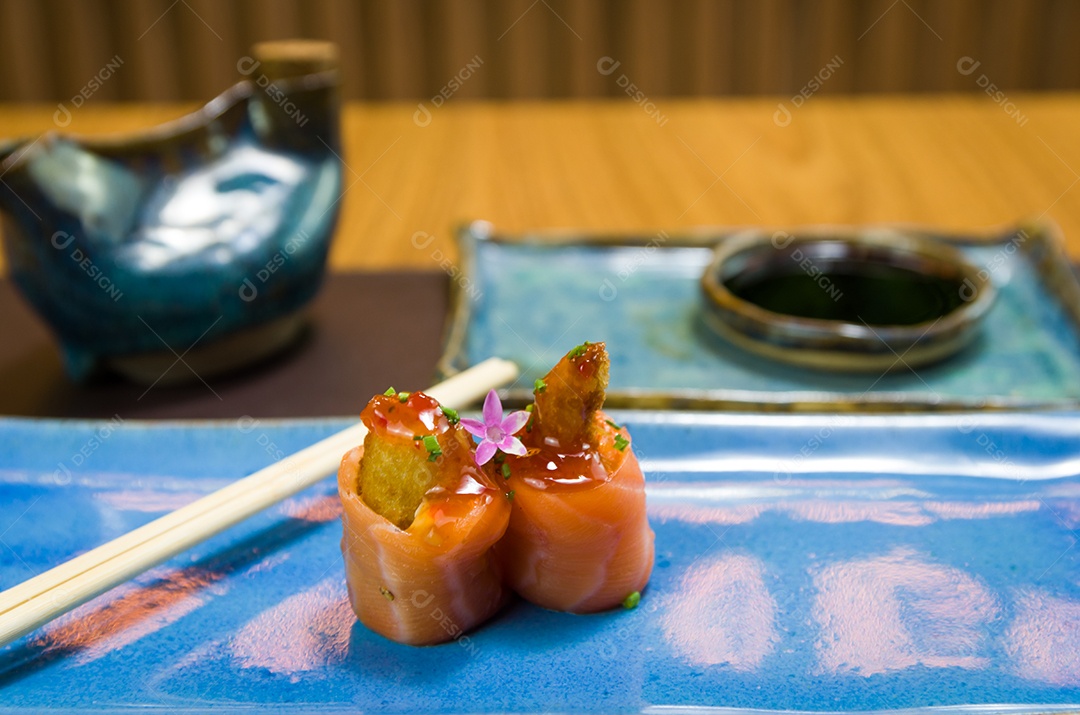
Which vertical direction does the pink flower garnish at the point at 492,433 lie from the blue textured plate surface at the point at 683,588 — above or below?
above

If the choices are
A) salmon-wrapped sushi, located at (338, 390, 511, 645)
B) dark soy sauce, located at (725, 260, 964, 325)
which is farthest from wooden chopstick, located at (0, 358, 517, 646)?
dark soy sauce, located at (725, 260, 964, 325)

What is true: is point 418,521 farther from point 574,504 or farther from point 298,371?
point 298,371

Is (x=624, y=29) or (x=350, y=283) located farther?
(x=624, y=29)

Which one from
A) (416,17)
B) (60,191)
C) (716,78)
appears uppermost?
(60,191)

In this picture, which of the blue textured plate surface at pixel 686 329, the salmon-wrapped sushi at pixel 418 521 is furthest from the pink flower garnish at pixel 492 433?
the blue textured plate surface at pixel 686 329

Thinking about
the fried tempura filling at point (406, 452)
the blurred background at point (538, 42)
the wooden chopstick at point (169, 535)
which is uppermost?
the fried tempura filling at point (406, 452)

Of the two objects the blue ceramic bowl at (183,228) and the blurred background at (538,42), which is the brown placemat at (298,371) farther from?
the blurred background at (538,42)

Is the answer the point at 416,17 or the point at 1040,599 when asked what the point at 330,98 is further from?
the point at 416,17

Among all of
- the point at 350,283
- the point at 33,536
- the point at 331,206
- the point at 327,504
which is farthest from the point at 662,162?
the point at 33,536

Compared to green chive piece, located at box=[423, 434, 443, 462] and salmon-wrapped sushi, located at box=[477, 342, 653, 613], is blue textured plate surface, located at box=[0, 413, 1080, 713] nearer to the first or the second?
salmon-wrapped sushi, located at box=[477, 342, 653, 613]
